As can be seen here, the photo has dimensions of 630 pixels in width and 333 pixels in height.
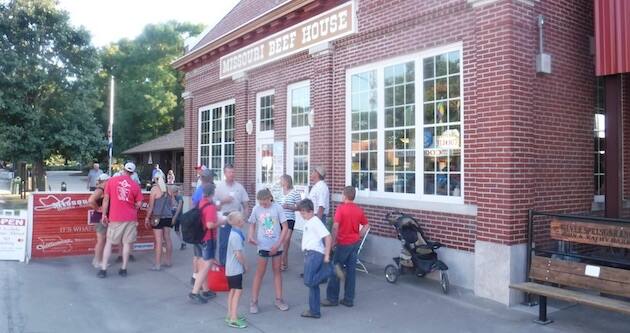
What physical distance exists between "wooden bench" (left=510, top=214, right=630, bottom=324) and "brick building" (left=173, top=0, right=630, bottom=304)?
0.61 meters

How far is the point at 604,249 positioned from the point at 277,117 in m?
7.49

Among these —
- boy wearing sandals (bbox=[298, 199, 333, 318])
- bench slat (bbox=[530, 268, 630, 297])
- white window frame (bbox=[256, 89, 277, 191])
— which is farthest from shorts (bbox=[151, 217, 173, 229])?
bench slat (bbox=[530, 268, 630, 297])

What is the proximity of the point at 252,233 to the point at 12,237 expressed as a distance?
5.47 meters

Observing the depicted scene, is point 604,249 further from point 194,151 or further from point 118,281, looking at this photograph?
point 194,151

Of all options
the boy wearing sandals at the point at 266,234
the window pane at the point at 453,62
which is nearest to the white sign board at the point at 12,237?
the boy wearing sandals at the point at 266,234

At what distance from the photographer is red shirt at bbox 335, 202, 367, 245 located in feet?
22.2

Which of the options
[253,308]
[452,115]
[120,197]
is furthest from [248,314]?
[452,115]

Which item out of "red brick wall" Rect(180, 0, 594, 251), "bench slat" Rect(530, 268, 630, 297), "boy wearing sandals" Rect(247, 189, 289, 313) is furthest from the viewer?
"red brick wall" Rect(180, 0, 594, 251)

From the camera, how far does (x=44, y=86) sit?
22.5 metres

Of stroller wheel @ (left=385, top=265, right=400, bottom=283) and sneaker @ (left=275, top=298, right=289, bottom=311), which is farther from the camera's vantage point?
stroller wheel @ (left=385, top=265, right=400, bottom=283)

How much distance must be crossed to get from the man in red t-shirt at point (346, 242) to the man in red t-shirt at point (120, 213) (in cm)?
380

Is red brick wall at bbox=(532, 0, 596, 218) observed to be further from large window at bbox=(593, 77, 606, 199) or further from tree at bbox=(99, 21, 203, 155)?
tree at bbox=(99, 21, 203, 155)

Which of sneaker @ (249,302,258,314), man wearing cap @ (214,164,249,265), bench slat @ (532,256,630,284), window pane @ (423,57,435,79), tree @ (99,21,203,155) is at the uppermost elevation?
tree @ (99,21,203,155)

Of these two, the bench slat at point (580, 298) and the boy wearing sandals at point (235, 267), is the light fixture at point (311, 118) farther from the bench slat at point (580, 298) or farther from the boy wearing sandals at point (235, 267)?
the bench slat at point (580, 298)
